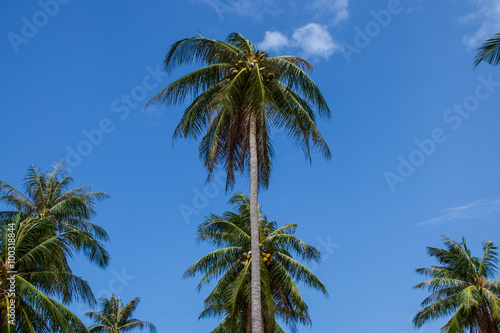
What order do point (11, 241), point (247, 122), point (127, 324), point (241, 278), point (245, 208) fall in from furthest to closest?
1. point (127, 324)
2. point (245, 208)
3. point (241, 278)
4. point (247, 122)
5. point (11, 241)

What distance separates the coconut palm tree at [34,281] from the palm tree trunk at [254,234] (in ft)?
20.0

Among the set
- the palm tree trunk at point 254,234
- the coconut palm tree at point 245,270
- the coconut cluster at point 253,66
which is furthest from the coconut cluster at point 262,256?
the coconut cluster at point 253,66

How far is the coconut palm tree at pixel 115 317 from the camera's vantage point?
30.6m

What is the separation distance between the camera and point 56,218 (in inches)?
891

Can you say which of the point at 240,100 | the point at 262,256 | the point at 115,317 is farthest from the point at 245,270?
the point at 115,317

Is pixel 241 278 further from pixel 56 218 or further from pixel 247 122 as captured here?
pixel 56 218

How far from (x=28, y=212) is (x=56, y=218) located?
1.43 metres

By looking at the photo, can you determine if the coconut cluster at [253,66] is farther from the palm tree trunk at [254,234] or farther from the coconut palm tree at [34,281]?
the coconut palm tree at [34,281]

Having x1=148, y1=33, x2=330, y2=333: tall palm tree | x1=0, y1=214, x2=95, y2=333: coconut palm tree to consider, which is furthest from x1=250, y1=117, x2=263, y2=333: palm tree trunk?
x1=0, y1=214, x2=95, y2=333: coconut palm tree

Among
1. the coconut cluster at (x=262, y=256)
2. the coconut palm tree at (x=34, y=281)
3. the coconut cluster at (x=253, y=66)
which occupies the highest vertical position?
the coconut cluster at (x=253, y=66)

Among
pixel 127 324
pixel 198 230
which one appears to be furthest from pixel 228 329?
pixel 127 324

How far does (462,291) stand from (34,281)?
738 inches

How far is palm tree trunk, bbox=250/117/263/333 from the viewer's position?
12.9 m

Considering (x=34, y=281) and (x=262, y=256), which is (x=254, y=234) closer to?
(x=262, y=256)
